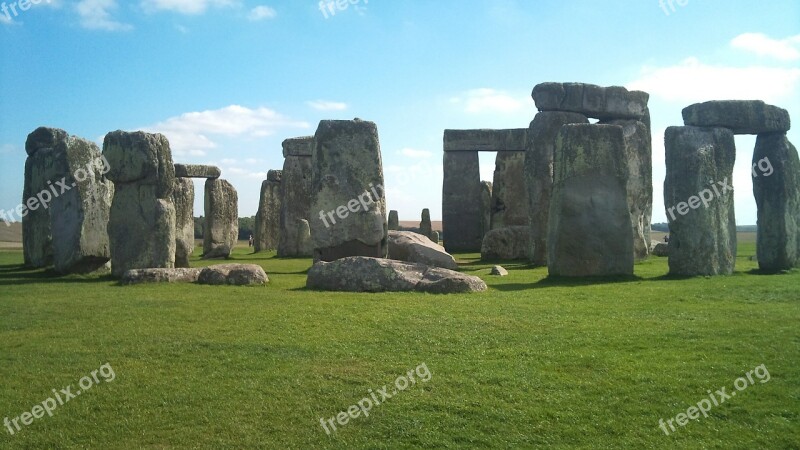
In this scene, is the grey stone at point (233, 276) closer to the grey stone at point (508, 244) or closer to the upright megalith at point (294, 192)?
the grey stone at point (508, 244)

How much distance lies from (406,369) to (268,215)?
66.2 ft

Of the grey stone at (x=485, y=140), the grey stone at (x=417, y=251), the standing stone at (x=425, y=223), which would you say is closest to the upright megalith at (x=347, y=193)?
the grey stone at (x=417, y=251)

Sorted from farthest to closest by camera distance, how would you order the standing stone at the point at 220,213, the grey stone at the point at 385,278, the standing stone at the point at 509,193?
the standing stone at the point at 220,213
the standing stone at the point at 509,193
the grey stone at the point at 385,278

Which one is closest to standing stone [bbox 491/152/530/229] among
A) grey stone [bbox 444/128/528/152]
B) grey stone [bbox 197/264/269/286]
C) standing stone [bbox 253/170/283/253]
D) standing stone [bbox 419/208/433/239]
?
grey stone [bbox 444/128/528/152]

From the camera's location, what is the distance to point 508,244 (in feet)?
56.3

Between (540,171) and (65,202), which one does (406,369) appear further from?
(540,171)

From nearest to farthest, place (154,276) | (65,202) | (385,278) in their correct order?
1. (385,278)
2. (154,276)
3. (65,202)

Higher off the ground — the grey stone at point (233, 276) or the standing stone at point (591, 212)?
the standing stone at point (591, 212)

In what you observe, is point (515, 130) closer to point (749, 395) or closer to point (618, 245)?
point (618, 245)

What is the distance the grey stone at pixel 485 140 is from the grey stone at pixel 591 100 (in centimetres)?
633

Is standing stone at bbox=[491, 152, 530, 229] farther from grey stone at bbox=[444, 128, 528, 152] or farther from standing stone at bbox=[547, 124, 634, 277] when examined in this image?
standing stone at bbox=[547, 124, 634, 277]

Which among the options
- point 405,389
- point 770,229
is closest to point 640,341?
point 405,389

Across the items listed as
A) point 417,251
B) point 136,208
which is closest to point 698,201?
point 417,251

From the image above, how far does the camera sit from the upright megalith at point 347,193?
13.0 metres
